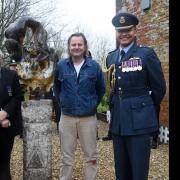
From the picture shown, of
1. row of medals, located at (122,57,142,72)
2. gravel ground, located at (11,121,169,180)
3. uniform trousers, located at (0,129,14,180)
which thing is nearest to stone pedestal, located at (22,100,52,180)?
uniform trousers, located at (0,129,14,180)

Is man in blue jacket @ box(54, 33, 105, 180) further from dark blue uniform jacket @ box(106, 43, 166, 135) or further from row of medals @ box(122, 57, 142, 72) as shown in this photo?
row of medals @ box(122, 57, 142, 72)

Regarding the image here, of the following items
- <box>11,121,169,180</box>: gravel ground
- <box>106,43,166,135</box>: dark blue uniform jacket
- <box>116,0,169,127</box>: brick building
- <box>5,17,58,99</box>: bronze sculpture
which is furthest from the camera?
<box>116,0,169,127</box>: brick building

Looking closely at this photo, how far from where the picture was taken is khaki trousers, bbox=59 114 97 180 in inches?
173

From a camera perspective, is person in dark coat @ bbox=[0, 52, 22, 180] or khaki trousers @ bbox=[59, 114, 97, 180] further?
khaki trousers @ bbox=[59, 114, 97, 180]

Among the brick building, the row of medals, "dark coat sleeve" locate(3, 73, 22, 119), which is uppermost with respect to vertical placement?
the brick building

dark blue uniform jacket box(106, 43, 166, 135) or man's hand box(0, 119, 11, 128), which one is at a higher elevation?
dark blue uniform jacket box(106, 43, 166, 135)

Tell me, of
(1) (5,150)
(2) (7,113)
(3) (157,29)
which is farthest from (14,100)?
(3) (157,29)

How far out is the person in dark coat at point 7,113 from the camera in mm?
4016

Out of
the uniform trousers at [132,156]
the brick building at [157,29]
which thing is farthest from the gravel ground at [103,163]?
the uniform trousers at [132,156]

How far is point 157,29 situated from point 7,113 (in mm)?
5186

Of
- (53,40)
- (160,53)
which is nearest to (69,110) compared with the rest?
(160,53)

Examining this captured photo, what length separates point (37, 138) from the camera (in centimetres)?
446

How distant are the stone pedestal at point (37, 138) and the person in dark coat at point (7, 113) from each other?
24cm
